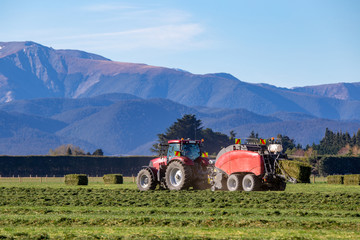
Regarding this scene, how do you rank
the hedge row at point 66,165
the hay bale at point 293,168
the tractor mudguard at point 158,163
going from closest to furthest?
1. the hay bale at point 293,168
2. the tractor mudguard at point 158,163
3. the hedge row at point 66,165

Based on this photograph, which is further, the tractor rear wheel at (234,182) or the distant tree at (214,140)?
the distant tree at (214,140)

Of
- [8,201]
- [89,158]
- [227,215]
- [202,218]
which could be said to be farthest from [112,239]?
[89,158]

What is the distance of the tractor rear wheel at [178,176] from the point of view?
115 ft

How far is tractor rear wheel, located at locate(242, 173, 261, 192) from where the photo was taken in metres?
34.7

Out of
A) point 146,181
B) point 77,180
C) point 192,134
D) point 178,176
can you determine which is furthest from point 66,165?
point 192,134

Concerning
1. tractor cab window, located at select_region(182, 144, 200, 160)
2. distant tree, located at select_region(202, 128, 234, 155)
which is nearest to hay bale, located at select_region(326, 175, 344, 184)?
tractor cab window, located at select_region(182, 144, 200, 160)

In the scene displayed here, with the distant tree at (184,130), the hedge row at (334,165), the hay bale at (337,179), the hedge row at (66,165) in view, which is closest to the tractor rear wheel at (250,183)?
the hay bale at (337,179)

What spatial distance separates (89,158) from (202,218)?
78.2 meters

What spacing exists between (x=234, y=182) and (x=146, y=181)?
5.85 metres

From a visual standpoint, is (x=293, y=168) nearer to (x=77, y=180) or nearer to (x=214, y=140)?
(x=77, y=180)

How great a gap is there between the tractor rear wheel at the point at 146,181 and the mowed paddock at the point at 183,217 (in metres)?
5.10

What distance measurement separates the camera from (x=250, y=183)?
35312mm

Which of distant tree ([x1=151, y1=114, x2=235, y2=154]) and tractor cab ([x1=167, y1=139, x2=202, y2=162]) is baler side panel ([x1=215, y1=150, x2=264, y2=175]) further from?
distant tree ([x1=151, y1=114, x2=235, y2=154])

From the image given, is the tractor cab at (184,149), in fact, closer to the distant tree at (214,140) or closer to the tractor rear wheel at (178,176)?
the tractor rear wheel at (178,176)
